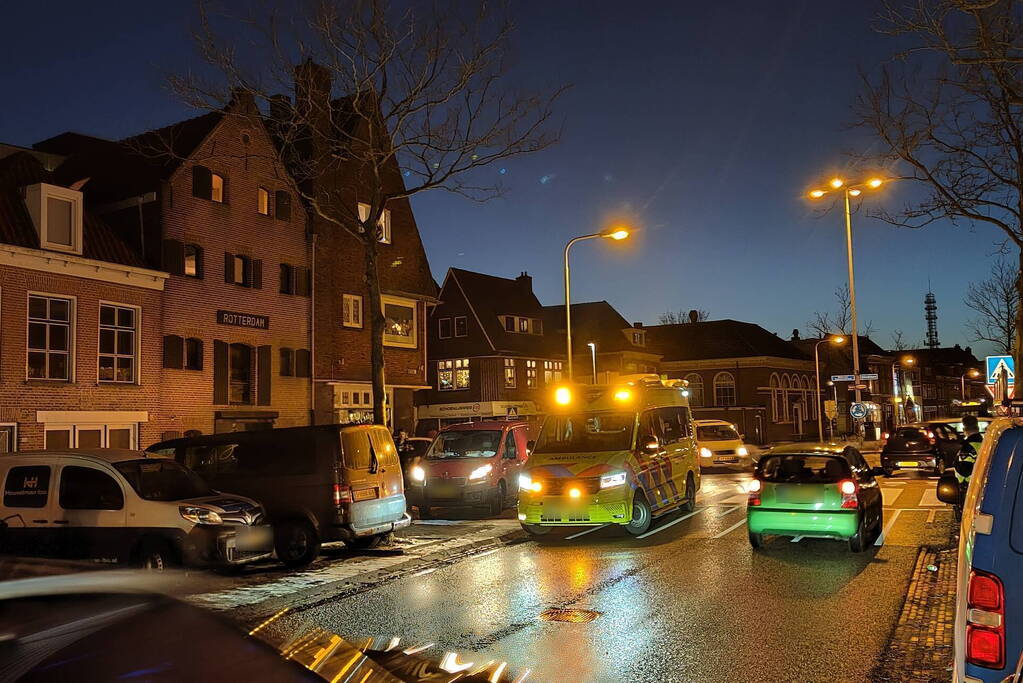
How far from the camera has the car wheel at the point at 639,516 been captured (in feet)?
48.3

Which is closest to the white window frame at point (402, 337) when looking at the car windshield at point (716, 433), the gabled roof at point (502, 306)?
the car windshield at point (716, 433)

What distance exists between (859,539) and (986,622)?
27.7 feet

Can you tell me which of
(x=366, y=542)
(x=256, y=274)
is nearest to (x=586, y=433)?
(x=366, y=542)

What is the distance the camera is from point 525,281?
205 feet

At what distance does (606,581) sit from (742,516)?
720 centimetres

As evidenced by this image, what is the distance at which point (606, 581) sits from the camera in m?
10.8

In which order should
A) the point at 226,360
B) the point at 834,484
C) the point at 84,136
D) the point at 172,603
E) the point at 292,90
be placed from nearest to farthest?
the point at 172,603
the point at 834,484
the point at 292,90
the point at 226,360
the point at 84,136

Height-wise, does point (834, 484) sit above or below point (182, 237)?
below

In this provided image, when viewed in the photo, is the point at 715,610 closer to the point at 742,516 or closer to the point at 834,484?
the point at 834,484

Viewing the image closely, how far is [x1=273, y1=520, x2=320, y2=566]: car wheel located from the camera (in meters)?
12.4

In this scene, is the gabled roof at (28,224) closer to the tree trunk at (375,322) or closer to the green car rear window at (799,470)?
the tree trunk at (375,322)

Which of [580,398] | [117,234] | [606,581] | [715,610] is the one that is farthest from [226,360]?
[715,610]

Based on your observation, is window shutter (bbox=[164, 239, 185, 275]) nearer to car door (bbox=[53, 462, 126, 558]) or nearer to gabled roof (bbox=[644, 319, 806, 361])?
car door (bbox=[53, 462, 126, 558])

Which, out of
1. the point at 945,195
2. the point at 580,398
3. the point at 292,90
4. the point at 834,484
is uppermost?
the point at 292,90
